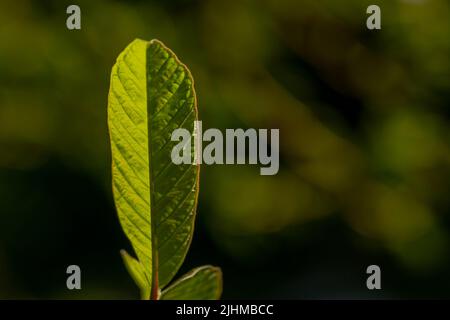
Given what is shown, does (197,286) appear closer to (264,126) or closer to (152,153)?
(152,153)

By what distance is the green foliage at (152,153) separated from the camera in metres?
0.21

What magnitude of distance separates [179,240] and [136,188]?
0.07ft

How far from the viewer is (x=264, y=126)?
1320mm

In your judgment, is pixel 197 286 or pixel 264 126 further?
pixel 264 126

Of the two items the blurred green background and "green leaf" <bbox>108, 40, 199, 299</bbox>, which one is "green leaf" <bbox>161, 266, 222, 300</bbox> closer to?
"green leaf" <bbox>108, 40, 199, 299</bbox>

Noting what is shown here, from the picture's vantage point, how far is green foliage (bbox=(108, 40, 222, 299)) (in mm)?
207

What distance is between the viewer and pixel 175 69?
0.21 meters

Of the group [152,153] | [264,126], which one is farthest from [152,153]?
[264,126]

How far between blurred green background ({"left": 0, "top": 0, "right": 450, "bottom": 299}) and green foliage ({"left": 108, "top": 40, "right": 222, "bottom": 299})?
1058mm

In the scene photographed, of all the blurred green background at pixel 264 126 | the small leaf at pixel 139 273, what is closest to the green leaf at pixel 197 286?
the small leaf at pixel 139 273

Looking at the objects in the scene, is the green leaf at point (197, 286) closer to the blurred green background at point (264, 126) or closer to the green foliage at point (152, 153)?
the green foliage at point (152, 153)

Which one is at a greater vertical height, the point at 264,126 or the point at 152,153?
the point at 264,126
